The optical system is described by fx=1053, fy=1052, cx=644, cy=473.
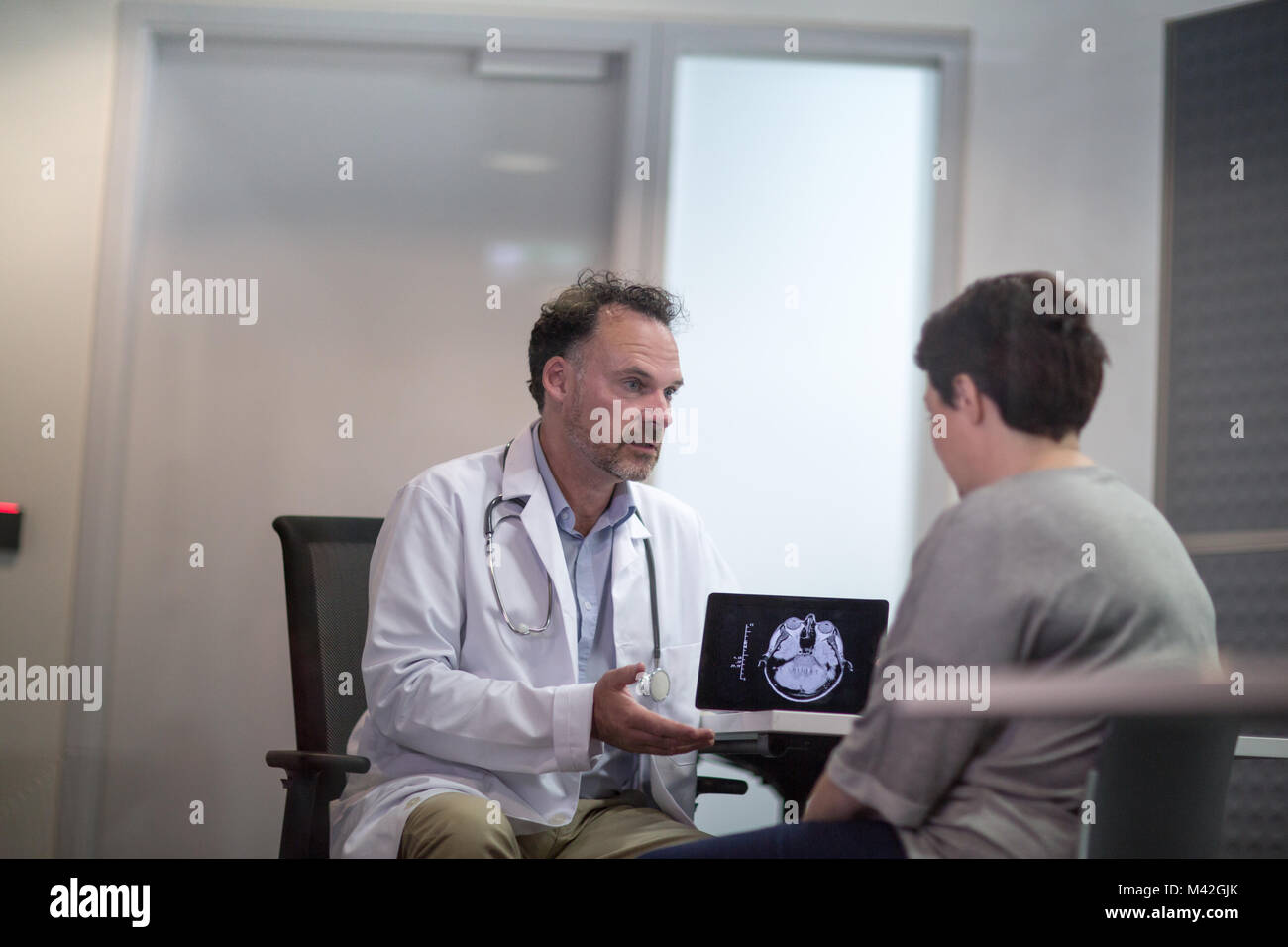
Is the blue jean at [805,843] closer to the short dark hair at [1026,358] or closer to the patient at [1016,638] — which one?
the patient at [1016,638]

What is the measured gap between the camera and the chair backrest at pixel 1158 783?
120 cm

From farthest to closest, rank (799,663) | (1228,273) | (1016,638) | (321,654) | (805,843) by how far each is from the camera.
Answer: (1228,273), (321,654), (799,663), (805,843), (1016,638)

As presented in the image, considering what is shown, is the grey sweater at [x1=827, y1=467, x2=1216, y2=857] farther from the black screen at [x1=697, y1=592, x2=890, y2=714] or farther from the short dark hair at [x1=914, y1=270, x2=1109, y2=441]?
the black screen at [x1=697, y1=592, x2=890, y2=714]

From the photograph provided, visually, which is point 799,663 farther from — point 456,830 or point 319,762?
point 319,762

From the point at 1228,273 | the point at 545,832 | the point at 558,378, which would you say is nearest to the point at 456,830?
the point at 545,832

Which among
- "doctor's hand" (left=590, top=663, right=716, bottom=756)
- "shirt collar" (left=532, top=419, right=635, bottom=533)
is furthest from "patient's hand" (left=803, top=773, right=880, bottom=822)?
"shirt collar" (left=532, top=419, right=635, bottom=533)

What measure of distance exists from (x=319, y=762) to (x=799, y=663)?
25.8 inches

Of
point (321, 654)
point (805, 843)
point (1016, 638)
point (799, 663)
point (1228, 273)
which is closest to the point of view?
point (1016, 638)

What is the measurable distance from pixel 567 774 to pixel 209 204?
1058 millimetres

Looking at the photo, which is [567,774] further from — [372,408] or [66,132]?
[66,132]

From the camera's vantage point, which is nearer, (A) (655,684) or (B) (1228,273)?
(A) (655,684)

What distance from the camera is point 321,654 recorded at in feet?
5.16

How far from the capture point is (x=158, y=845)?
158 centimetres

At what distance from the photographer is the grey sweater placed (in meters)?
1.17
